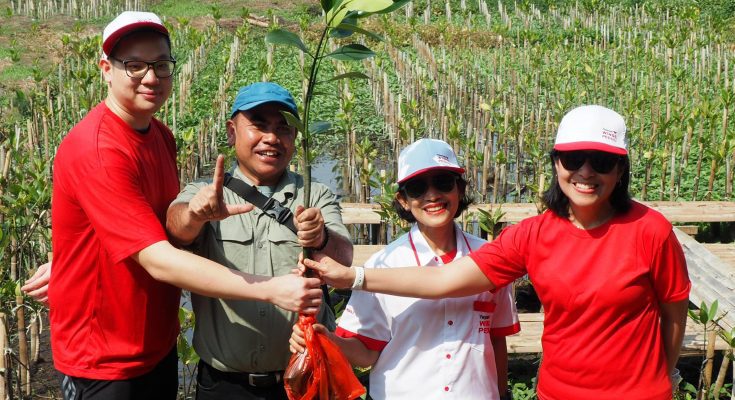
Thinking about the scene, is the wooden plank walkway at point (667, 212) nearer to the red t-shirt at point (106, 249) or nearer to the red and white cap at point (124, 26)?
the red t-shirt at point (106, 249)

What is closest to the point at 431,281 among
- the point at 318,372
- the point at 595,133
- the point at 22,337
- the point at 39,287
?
the point at 318,372

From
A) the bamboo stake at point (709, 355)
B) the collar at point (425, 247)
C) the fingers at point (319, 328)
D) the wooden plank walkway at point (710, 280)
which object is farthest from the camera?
the wooden plank walkway at point (710, 280)

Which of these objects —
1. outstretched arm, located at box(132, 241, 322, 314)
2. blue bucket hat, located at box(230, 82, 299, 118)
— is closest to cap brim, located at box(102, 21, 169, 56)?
blue bucket hat, located at box(230, 82, 299, 118)

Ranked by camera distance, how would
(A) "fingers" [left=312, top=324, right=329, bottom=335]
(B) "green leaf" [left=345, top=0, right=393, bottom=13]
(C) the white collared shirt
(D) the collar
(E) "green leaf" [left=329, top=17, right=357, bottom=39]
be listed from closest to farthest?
(B) "green leaf" [left=345, top=0, right=393, bottom=13] → (E) "green leaf" [left=329, top=17, right=357, bottom=39] → (A) "fingers" [left=312, top=324, right=329, bottom=335] → (C) the white collared shirt → (D) the collar

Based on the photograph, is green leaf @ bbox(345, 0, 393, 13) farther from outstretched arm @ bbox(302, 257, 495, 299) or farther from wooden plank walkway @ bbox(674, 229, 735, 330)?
wooden plank walkway @ bbox(674, 229, 735, 330)

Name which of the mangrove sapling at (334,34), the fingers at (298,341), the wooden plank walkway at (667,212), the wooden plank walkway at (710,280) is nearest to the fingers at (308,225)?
the mangrove sapling at (334,34)

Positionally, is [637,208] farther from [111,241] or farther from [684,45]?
[684,45]

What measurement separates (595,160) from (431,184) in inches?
20.6

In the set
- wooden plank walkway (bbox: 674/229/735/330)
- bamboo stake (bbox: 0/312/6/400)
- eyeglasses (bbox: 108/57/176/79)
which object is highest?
eyeglasses (bbox: 108/57/176/79)

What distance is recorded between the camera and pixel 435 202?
2.46 m

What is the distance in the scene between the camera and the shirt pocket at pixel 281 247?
8.07 feet

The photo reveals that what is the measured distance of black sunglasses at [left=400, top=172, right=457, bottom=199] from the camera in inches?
96.8

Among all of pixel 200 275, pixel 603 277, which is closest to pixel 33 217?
pixel 200 275

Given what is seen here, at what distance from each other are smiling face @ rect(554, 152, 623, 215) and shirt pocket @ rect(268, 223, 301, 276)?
856mm
